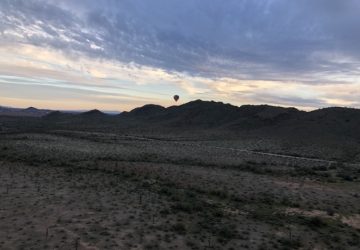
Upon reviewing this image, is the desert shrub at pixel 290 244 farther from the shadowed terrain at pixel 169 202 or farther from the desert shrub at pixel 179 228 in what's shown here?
the desert shrub at pixel 179 228

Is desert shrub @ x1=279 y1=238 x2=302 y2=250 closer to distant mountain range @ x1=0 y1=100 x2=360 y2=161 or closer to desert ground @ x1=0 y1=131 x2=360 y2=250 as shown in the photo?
desert ground @ x1=0 y1=131 x2=360 y2=250

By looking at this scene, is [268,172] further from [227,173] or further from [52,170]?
[52,170]

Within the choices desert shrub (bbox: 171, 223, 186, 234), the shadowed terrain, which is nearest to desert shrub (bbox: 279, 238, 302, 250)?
the shadowed terrain

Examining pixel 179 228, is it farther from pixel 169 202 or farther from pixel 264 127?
pixel 264 127

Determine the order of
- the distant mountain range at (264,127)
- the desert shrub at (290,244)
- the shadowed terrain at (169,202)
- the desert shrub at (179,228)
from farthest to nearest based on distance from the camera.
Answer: the distant mountain range at (264,127) → the desert shrub at (179,228) → the shadowed terrain at (169,202) → the desert shrub at (290,244)

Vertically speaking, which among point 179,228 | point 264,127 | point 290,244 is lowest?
point 290,244

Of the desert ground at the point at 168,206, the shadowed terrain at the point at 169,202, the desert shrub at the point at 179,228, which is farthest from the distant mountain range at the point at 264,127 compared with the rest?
the desert shrub at the point at 179,228

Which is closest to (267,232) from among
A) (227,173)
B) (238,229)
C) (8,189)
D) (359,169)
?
(238,229)

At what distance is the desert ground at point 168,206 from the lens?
19.9 metres

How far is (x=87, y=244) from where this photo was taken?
61.1ft

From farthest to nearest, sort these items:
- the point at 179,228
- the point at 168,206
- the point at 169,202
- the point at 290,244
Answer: the point at 169,202, the point at 168,206, the point at 179,228, the point at 290,244

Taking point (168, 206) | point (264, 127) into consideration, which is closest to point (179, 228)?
point (168, 206)

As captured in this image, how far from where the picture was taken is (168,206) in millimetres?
25609

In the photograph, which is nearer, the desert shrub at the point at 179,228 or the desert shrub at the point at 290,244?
the desert shrub at the point at 290,244
